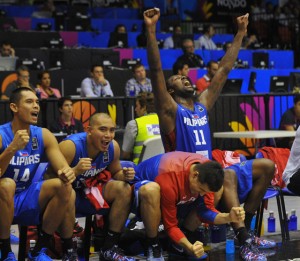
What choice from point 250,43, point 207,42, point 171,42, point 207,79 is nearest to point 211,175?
point 207,79

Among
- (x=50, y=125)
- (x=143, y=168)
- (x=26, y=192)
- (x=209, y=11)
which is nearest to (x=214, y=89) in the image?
(x=143, y=168)

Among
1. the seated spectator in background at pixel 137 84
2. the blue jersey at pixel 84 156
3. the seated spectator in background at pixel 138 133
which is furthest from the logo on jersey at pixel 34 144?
the seated spectator in background at pixel 137 84

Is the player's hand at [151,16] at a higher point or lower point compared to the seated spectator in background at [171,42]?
higher

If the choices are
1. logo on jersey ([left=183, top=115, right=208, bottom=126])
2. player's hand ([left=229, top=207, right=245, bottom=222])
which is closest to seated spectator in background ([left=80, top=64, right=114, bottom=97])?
logo on jersey ([left=183, top=115, right=208, bottom=126])

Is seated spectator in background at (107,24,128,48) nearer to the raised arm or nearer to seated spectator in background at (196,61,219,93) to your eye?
seated spectator in background at (196,61,219,93)

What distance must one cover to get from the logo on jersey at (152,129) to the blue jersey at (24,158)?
1947 millimetres

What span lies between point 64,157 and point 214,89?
1.68 m

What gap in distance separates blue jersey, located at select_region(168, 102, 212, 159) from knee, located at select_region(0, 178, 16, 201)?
165 cm

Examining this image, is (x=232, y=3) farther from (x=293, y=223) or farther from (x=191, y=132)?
(x=191, y=132)

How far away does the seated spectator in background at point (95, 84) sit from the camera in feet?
43.8

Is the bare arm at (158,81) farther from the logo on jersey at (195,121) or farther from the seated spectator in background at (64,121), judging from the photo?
the seated spectator in background at (64,121)

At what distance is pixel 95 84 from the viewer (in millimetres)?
13477

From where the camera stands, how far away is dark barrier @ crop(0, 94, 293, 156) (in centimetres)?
1162

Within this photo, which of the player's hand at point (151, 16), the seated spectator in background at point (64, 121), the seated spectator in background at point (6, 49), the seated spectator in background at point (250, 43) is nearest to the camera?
the player's hand at point (151, 16)
